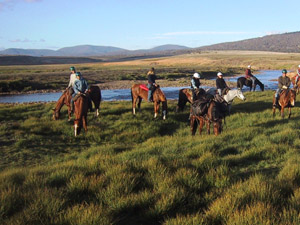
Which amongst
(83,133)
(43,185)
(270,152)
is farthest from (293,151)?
(83,133)

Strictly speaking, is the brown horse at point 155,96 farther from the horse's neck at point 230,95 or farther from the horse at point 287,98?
the horse at point 287,98

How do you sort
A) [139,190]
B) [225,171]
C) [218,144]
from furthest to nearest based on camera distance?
[218,144], [225,171], [139,190]

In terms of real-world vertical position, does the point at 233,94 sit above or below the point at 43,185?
above

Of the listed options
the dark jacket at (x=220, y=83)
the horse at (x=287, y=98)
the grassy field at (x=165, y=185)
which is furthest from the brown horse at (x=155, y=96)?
the horse at (x=287, y=98)

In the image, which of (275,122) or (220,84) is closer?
(275,122)

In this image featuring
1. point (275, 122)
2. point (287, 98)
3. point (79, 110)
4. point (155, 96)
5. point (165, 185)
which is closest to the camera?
point (165, 185)

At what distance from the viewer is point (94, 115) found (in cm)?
1495

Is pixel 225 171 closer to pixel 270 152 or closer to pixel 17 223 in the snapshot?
pixel 270 152

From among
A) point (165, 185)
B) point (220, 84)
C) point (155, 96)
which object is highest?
point (220, 84)

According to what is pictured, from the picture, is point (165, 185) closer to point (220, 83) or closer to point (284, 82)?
point (220, 83)

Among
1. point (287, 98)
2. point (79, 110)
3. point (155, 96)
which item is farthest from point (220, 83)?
point (79, 110)

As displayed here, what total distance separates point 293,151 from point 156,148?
387cm

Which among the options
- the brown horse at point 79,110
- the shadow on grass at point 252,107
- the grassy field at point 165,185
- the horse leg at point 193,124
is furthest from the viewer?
the shadow on grass at point 252,107

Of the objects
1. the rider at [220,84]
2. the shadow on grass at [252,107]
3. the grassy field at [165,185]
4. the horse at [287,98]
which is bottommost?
the shadow on grass at [252,107]
